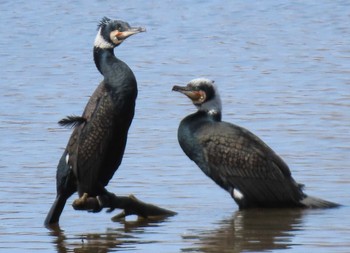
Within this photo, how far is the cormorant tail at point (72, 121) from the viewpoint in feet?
32.2

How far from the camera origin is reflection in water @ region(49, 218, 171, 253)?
934cm

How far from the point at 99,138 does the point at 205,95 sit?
4.40 feet

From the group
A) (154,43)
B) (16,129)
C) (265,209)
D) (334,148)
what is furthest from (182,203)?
(154,43)

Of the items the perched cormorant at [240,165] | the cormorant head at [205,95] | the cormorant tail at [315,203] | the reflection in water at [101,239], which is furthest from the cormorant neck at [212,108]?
the reflection in water at [101,239]

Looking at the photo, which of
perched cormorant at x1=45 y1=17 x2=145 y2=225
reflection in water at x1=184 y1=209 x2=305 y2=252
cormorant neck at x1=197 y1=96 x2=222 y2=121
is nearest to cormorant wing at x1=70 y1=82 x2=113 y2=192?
perched cormorant at x1=45 y1=17 x2=145 y2=225

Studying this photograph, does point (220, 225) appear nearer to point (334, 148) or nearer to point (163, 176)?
point (163, 176)

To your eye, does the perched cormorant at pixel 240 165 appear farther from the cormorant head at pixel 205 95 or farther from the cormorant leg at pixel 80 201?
the cormorant leg at pixel 80 201

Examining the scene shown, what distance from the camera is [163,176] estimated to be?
11641 millimetres

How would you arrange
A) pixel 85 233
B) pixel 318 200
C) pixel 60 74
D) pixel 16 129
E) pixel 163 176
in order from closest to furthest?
pixel 85 233
pixel 318 200
pixel 163 176
pixel 16 129
pixel 60 74

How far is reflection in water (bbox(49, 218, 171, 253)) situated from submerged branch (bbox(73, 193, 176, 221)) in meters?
0.07

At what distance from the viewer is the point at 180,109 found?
14961 millimetres

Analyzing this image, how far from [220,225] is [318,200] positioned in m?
0.87

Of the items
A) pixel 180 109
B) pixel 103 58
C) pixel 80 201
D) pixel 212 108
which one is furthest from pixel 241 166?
pixel 180 109

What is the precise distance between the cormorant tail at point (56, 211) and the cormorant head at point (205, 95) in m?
1.40
